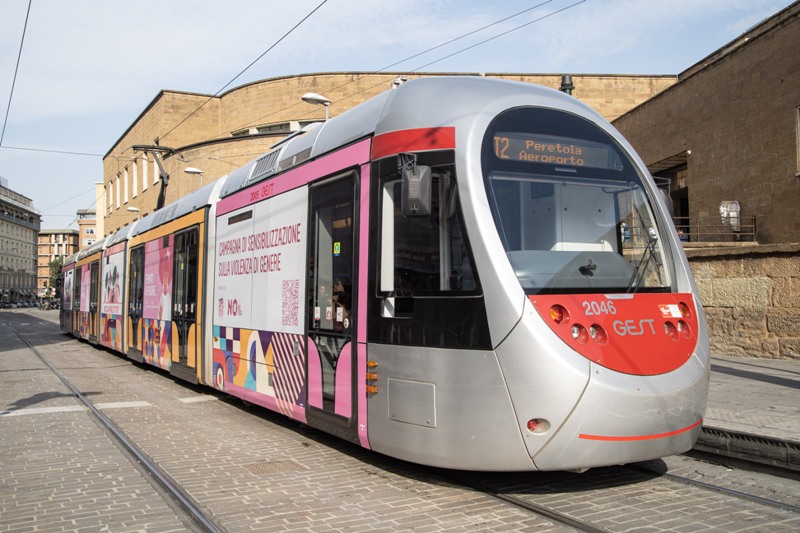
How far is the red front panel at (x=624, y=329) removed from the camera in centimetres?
484

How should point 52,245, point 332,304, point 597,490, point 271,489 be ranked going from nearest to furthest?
point 597,490 → point 271,489 → point 332,304 → point 52,245

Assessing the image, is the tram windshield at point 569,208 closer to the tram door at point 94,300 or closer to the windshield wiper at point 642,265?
the windshield wiper at point 642,265

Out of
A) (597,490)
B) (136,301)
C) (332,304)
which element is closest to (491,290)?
(597,490)

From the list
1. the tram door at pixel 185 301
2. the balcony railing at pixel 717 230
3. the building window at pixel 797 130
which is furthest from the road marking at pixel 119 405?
the building window at pixel 797 130

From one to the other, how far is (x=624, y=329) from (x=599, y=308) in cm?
23

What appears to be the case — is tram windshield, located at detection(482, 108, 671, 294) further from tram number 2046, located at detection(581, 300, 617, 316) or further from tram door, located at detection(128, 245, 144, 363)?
tram door, located at detection(128, 245, 144, 363)

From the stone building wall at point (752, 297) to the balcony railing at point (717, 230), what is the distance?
205 inches

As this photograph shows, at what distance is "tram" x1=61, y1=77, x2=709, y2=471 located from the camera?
480 cm

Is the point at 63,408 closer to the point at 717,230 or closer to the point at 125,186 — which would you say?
the point at 717,230

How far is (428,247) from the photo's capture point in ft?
17.8

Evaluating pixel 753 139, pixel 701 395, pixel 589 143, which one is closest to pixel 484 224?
pixel 589 143

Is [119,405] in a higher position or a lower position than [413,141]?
lower

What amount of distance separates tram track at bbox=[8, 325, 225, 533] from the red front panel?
269cm

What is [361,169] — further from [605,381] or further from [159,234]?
[159,234]
